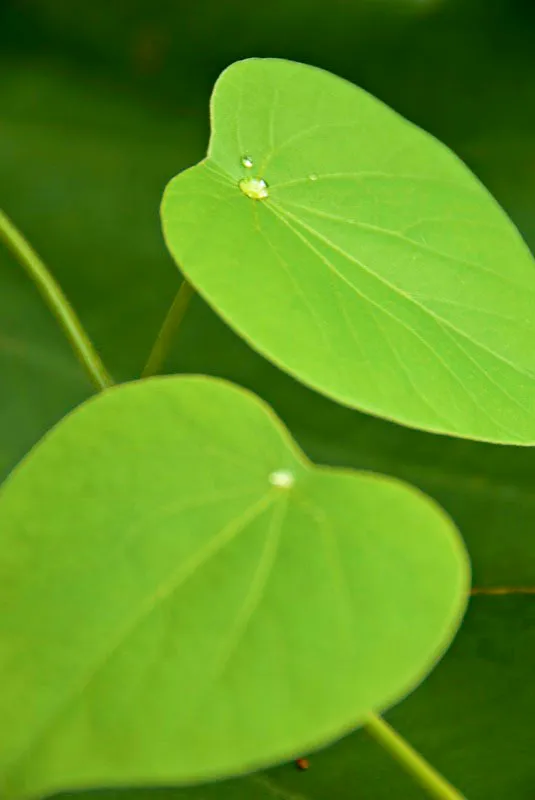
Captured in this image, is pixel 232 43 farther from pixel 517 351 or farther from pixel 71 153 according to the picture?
pixel 517 351

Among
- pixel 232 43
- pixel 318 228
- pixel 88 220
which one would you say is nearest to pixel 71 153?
pixel 88 220

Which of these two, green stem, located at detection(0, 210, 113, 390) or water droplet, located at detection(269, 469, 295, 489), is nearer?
water droplet, located at detection(269, 469, 295, 489)

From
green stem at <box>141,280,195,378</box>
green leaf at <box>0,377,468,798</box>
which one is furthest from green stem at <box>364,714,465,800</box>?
green stem at <box>141,280,195,378</box>

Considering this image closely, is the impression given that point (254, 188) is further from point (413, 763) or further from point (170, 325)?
point (413, 763)

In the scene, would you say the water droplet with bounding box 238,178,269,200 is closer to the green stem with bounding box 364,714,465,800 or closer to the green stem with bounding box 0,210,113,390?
the green stem with bounding box 0,210,113,390

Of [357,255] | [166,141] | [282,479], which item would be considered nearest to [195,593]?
[282,479]

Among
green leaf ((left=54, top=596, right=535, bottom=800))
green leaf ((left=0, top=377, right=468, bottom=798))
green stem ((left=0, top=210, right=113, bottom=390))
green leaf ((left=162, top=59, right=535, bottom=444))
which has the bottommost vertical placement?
green leaf ((left=54, top=596, right=535, bottom=800))
